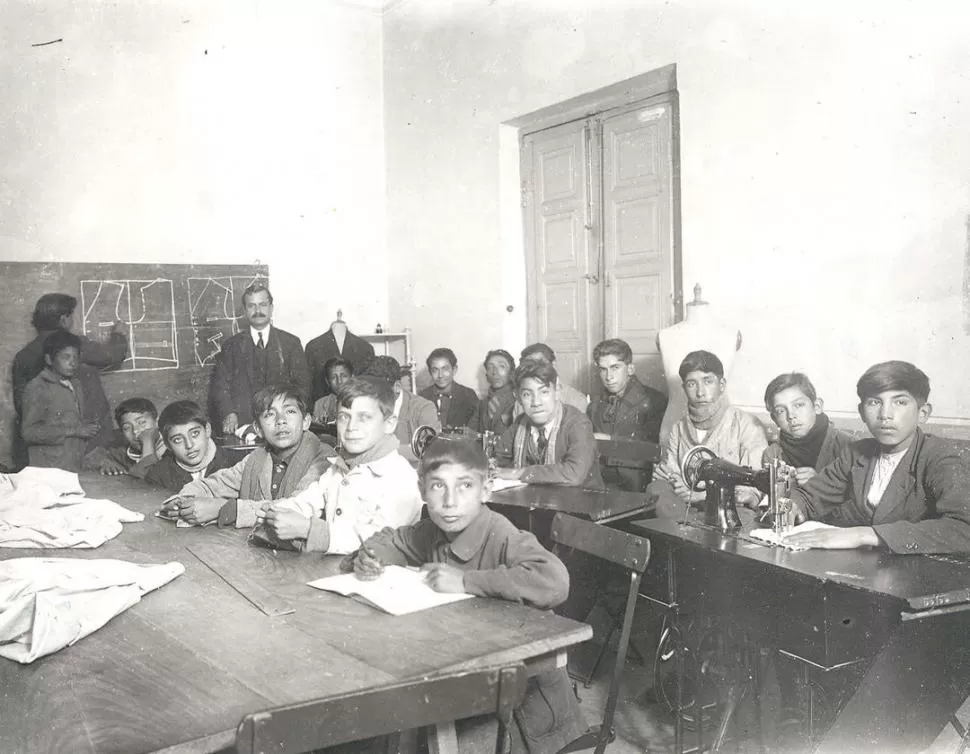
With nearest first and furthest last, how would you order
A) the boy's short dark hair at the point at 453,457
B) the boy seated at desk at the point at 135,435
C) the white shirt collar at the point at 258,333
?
the boy's short dark hair at the point at 453,457 → the boy seated at desk at the point at 135,435 → the white shirt collar at the point at 258,333

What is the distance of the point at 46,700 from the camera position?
4.68 ft

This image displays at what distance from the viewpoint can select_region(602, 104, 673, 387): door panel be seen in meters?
5.44

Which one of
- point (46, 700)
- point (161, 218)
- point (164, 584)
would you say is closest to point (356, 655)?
point (46, 700)

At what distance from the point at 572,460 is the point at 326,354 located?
3.73 m

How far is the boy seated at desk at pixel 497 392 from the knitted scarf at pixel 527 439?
1376 millimetres

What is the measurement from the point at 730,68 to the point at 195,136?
436 cm

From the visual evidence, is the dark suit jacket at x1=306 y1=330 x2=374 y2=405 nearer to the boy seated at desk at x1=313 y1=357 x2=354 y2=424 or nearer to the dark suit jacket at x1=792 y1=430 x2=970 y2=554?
the boy seated at desk at x1=313 y1=357 x2=354 y2=424

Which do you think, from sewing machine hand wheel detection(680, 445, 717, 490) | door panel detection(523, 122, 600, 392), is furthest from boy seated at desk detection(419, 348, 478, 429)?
sewing machine hand wheel detection(680, 445, 717, 490)

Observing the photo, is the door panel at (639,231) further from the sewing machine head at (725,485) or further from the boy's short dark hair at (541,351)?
the sewing machine head at (725,485)

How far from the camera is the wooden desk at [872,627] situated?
202cm

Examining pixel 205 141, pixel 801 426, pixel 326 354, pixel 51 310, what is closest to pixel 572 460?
pixel 801 426

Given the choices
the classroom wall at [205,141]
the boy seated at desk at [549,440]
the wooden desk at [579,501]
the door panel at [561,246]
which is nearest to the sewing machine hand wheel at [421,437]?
the boy seated at desk at [549,440]

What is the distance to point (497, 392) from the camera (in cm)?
588

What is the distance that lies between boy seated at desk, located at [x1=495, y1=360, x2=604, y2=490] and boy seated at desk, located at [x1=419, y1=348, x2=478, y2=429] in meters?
2.13
